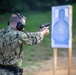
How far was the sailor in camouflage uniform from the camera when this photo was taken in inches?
194

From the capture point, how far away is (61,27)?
26.7 ft

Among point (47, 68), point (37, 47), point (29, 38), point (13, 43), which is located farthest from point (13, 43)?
point (37, 47)

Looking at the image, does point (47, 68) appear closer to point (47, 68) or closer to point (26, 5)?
point (47, 68)

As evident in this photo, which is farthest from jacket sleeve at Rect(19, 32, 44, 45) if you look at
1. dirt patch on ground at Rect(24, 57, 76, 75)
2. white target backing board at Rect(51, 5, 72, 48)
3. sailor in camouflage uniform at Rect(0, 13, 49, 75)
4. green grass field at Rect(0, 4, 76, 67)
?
green grass field at Rect(0, 4, 76, 67)

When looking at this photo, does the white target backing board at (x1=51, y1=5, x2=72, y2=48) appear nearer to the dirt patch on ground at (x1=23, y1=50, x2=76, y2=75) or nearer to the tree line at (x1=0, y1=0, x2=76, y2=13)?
Answer: the dirt patch on ground at (x1=23, y1=50, x2=76, y2=75)

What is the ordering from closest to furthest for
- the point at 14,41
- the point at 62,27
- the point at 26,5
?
1. the point at 14,41
2. the point at 62,27
3. the point at 26,5

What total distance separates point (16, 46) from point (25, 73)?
4895 mm

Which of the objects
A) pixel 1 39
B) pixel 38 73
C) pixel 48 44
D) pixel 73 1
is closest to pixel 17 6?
pixel 73 1

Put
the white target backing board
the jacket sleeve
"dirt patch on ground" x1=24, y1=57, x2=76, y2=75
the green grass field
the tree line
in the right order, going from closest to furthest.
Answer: the jacket sleeve < the white target backing board < "dirt patch on ground" x1=24, y1=57, x2=76, y2=75 < the green grass field < the tree line

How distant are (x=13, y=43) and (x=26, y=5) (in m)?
18.3

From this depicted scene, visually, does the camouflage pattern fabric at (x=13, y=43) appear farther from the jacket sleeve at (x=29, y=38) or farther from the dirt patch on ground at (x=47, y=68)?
the dirt patch on ground at (x=47, y=68)

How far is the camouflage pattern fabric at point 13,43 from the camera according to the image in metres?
4.92

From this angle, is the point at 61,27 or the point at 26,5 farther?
the point at 26,5

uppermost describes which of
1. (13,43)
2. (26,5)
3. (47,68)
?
(26,5)
